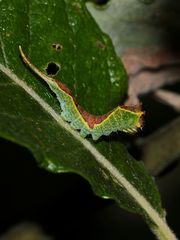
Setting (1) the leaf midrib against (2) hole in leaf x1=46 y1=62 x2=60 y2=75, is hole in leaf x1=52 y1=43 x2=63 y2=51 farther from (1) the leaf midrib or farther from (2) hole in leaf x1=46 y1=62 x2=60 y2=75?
(1) the leaf midrib

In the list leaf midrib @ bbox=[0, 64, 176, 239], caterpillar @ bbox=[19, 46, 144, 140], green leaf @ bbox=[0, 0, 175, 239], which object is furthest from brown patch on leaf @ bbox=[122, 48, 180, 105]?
leaf midrib @ bbox=[0, 64, 176, 239]

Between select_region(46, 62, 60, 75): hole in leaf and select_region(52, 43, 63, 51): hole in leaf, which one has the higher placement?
select_region(52, 43, 63, 51): hole in leaf

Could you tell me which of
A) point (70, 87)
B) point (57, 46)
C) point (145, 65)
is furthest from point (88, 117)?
point (145, 65)

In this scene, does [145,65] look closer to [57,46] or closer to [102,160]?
[57,46]

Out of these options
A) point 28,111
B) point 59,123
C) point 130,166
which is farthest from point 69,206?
point 28,111

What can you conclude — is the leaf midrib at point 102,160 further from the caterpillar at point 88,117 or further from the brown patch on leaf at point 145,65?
the brown patch on leaf at point 145,65

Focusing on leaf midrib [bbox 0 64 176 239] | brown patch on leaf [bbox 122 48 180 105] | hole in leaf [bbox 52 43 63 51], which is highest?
hole in leaf [bbox 52 43 63 51]

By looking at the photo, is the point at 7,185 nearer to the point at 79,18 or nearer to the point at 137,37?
the point at 137,37
